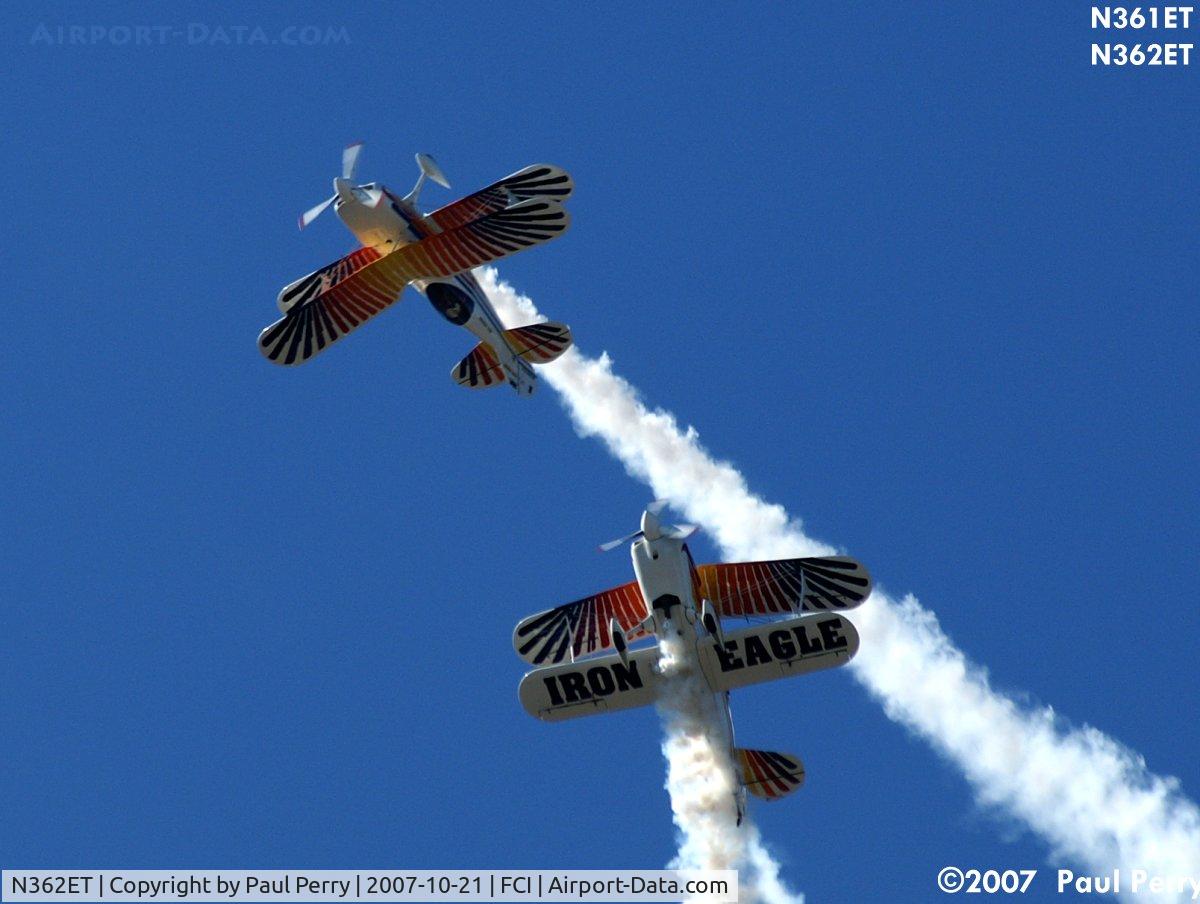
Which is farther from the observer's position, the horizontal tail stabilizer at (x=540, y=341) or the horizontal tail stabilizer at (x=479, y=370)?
the horizontal tail stabilizer at (x=479, y=370)

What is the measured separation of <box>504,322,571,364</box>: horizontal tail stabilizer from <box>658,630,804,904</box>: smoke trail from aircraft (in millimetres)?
10199

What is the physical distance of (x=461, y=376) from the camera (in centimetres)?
6322

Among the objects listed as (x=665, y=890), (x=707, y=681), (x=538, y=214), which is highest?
(x=538, y=214)

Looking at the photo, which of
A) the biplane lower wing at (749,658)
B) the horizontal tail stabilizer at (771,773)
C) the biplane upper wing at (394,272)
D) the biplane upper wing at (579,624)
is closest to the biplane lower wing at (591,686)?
the biplane lower wing at (749,658)

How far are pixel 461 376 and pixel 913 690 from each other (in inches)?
446

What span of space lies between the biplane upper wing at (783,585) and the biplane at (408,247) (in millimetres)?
7024

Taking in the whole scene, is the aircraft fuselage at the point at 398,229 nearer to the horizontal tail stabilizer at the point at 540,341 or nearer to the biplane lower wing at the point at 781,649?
the horizontal tail stabilizer at the point at 540,341

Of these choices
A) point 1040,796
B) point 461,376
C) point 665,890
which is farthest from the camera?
point 461,376

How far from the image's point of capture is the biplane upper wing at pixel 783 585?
56.3m

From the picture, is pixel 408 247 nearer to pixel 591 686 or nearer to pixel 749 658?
pixel 591 686

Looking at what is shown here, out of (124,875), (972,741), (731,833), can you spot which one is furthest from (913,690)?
(124,875)

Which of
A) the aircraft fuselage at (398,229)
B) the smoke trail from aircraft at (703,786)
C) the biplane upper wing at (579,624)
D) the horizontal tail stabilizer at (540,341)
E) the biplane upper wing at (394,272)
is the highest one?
the horizontal tail stabilizer at (540,341)

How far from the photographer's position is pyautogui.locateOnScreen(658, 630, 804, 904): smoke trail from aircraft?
54.2 m

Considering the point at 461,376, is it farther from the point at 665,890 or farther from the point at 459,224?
the point at 665,890
